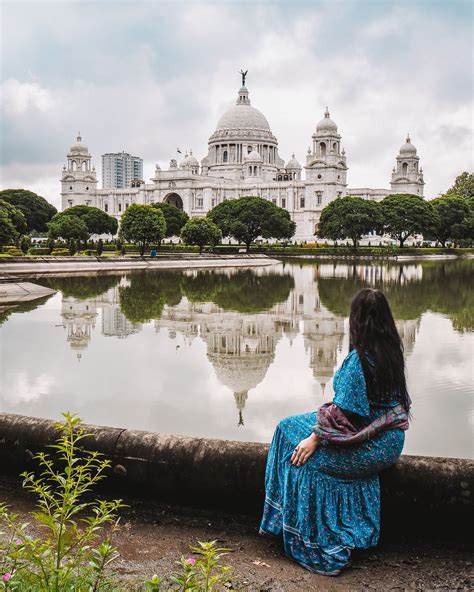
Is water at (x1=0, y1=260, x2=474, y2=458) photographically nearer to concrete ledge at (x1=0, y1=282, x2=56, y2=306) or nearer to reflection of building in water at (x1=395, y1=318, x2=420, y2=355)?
reflection of building in water at (x1=395, y1=318, x2=420, y2=355)

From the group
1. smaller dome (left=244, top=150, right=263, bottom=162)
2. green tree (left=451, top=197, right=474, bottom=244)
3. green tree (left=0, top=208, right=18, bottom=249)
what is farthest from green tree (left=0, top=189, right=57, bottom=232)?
→ green tree (left=451, top=197, right=474, bottom=244)

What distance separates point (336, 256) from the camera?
63.8 metres

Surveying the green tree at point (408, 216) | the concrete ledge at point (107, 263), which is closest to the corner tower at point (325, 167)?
the green tree at point (408, 216)

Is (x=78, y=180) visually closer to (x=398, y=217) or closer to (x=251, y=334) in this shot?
(x=398, y=217)

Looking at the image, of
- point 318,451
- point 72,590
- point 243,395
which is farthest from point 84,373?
point 72,590

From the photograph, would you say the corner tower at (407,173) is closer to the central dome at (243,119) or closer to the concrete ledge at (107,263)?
the central dome at (243,119)

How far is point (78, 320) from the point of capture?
49.0 feet

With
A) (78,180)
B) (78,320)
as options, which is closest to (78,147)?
(78,180)

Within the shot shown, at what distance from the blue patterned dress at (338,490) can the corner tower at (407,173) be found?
99675 millimetres

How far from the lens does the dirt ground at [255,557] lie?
12.2ft

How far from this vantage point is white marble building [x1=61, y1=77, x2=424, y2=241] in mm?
95688

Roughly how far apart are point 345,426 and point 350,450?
14 cm

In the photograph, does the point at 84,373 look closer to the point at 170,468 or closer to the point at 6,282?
the point at 170,468

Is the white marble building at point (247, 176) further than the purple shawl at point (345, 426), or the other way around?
the white marble building at point (247, 176)
